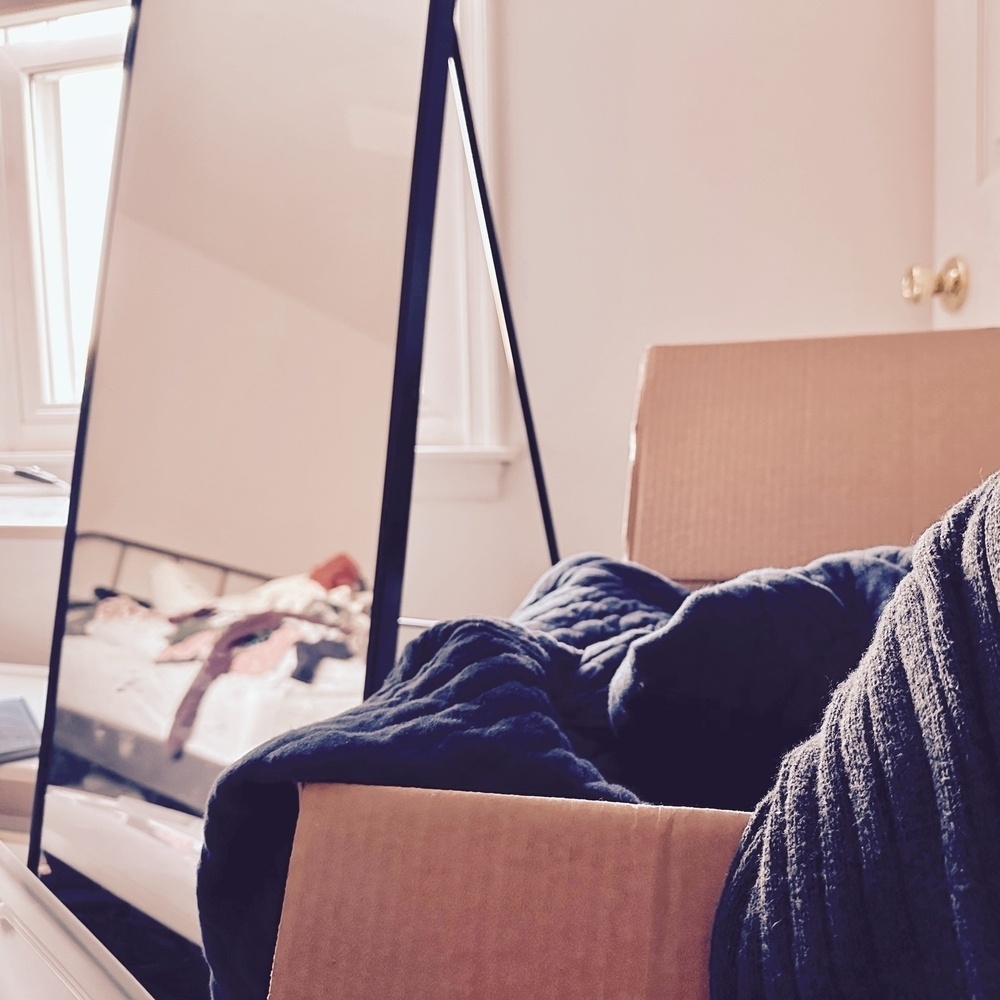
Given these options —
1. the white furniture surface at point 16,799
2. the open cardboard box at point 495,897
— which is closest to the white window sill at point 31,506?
the white furniture surface at point 16,799

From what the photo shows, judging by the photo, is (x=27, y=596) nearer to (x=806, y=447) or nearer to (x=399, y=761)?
(x=806, y=447)

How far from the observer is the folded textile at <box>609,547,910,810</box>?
1.45 ft

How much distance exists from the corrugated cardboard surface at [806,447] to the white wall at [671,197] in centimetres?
42

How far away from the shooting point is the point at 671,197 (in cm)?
134

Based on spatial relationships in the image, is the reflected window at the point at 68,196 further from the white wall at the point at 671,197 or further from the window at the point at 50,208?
the white wall at the point at 671,197

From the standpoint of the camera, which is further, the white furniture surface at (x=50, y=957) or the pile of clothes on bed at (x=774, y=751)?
the white furniture surface at (x=50, y=957)

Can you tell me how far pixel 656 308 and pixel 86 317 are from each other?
3.61ft

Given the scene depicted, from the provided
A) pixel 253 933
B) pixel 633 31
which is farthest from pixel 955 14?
pixel 253 933

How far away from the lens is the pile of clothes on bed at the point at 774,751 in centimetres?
26

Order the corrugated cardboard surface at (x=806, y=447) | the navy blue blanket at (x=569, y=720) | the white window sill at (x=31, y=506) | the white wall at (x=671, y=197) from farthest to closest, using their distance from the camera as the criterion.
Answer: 1. the white window sill at (x=31, y=506)
2. the white wall at (x=671, y=197)
3. the corrugated cardboard surface at (x=806, y=447)
4. the navy blue blanket at (x=569, y=720)

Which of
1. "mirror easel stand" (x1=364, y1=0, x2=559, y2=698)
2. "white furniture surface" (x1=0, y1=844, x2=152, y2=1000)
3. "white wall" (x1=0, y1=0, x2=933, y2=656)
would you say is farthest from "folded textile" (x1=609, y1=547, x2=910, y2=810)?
"white wall" (x1=0, y1=0, x2=933, y2=656)

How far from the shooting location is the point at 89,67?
1650mm

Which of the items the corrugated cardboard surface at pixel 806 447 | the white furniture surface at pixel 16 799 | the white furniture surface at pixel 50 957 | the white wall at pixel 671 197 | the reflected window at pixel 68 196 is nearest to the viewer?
the white furniture surface at pixel 50 957

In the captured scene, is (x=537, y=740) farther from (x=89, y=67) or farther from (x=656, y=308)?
(x=89, y=67)
